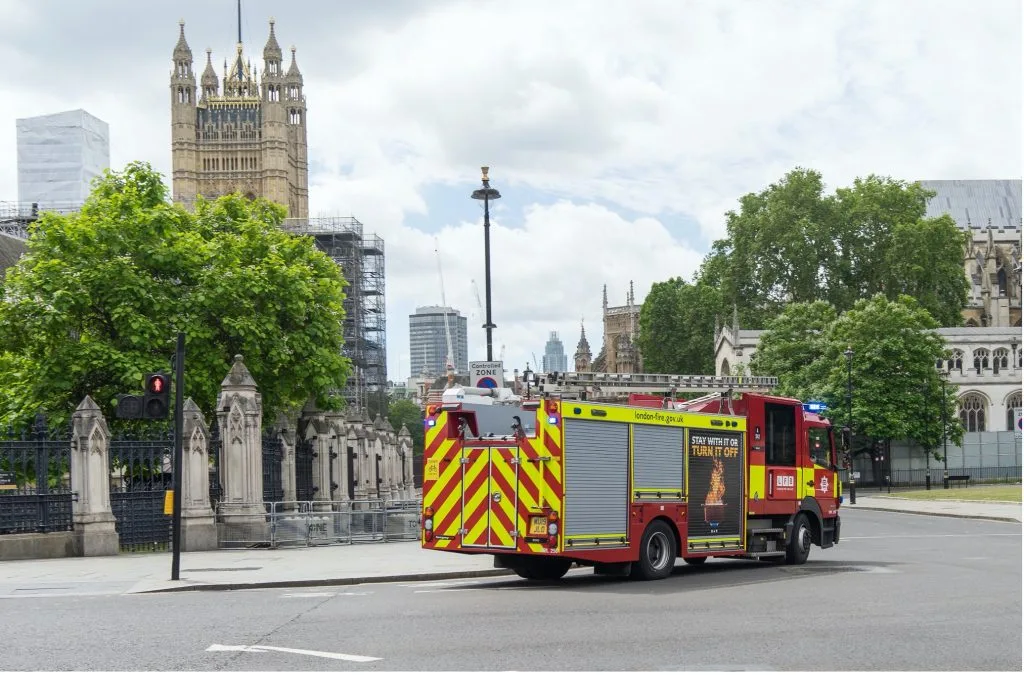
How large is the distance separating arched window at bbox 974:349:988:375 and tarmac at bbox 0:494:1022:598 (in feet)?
245

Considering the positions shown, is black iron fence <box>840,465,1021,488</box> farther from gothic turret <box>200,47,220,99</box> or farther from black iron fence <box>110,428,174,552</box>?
gothic turret <box>200,47,220,99</box>

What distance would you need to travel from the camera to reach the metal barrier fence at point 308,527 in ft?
89.7

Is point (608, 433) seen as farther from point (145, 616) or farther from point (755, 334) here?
point (755, 334)

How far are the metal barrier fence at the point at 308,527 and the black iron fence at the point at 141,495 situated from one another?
46.3 inches

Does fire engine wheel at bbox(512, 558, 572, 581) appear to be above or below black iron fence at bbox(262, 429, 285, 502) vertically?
below

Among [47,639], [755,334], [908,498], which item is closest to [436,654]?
[47,639]

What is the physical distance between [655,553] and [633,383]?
252cm

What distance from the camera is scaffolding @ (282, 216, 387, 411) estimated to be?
10131cm

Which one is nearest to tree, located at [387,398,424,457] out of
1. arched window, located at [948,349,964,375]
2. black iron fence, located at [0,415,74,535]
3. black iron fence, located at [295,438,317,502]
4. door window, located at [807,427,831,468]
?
arched window, located at [948,349,964,375]

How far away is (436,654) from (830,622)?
4.17 meters

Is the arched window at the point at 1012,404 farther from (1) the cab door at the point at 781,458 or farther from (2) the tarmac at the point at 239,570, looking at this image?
(1) the cab door at the point at 781,458

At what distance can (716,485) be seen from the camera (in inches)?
789

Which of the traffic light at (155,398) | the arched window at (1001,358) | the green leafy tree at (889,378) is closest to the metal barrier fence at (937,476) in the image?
the green leafy tree at (889,378)

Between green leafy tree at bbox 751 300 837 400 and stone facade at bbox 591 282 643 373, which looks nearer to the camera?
green leafy tree at bbox 751 300 837 400
